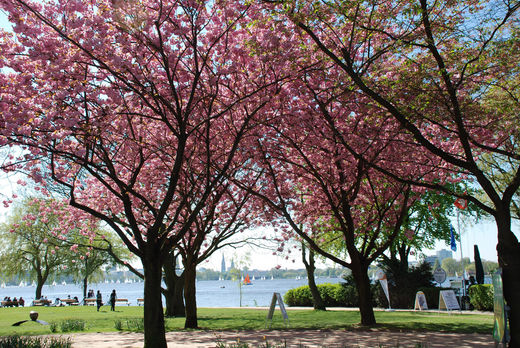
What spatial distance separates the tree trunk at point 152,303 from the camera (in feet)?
30.2

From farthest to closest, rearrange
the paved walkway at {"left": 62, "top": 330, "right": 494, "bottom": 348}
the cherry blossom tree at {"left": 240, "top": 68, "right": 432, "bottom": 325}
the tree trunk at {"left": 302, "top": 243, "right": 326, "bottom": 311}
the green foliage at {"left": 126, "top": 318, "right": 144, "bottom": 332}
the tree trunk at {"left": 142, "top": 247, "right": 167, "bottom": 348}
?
the tree trunk at {"left": 302, "top": 243, "right": 326, "bottom": 311} → the green foliage at {"left": 126, "top": 318, "right": 144, "bottom": 332} → the cherry blossom tree at {"left": 240, "top": 68, "right": 432, "bottom": 325} → the paved walkway at {"left": 62, "top": 330, "right": 494, "bottom": 348} → the tree trunk at {"left": 142, "top": 247, "right": 167, "bottom": 348}

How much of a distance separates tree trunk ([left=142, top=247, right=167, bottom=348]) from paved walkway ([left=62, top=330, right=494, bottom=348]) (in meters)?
1.22

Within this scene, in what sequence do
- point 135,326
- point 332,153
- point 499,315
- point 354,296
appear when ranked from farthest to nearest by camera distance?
point 354,296, point 135,326, point 332,153, point 499,315

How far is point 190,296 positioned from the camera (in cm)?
1641

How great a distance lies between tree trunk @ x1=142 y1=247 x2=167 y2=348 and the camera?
9.20 m

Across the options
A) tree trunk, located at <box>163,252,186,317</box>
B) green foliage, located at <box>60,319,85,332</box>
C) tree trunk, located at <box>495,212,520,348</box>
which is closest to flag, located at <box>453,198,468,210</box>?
tree trunk, located at <box>495,212,520,348</box>

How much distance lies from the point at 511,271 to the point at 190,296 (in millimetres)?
11551

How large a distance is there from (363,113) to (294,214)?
863 centimetres

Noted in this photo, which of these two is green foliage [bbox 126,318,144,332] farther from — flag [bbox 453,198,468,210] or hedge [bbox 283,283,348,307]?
hedge [bbox 283,283,348,307]

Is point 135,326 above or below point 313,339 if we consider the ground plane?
below

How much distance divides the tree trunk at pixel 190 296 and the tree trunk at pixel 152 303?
20.5ft

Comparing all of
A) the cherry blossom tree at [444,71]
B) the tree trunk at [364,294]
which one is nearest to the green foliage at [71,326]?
the tree trunk at [364,294]

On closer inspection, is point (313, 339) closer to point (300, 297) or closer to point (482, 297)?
point (482, 297)

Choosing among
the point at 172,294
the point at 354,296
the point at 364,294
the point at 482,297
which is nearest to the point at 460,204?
the point at 364,294
